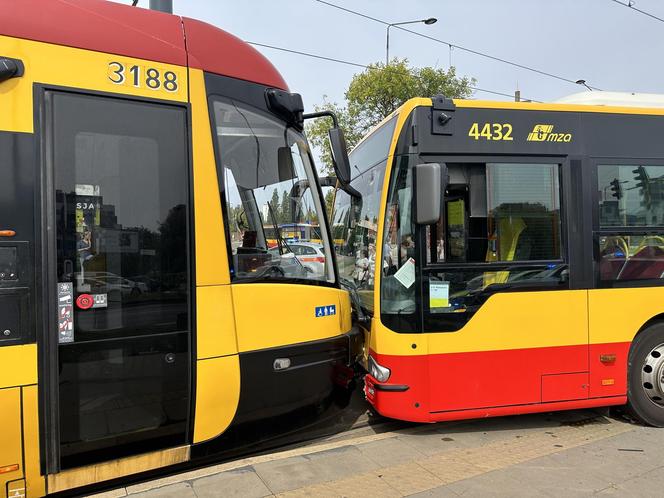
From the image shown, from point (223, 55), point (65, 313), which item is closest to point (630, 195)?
point (223, 55)

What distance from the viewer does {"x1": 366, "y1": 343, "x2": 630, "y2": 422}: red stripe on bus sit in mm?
3955

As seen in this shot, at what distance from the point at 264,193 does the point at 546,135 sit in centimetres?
251

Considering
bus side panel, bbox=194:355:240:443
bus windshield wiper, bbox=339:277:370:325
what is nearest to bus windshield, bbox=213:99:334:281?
bus side panel, bbox=194:355:240:443

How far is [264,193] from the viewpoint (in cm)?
349

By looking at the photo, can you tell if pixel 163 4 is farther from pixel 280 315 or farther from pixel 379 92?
pixel 379 92

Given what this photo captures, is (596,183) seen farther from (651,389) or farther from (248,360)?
(248,360)

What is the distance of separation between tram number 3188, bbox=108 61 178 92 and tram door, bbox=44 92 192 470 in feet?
0.38

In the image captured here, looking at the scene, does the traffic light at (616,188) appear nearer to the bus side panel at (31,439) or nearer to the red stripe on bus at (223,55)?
the red stripe on bus at (223,55)

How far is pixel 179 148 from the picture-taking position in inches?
121

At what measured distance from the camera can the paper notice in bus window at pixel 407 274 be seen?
3949mm

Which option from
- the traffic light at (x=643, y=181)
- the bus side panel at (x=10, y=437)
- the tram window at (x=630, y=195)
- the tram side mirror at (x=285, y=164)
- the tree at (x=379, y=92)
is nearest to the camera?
the bus side panel at (x=10, y=437)

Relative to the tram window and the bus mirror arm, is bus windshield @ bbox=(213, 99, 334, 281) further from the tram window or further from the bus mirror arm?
the tram window

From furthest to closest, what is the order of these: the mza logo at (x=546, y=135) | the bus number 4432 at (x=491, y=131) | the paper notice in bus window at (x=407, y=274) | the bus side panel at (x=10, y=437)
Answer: the mza logo at (x=546, y=135) < the bus number 4432 at (x=491, y=131) < the paper notice in bus window at (x=407, y=274) < the bus side panel at (x=10, y=437)

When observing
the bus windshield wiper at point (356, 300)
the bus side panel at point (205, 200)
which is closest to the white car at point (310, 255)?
the bus side panel at point (205, 200)
